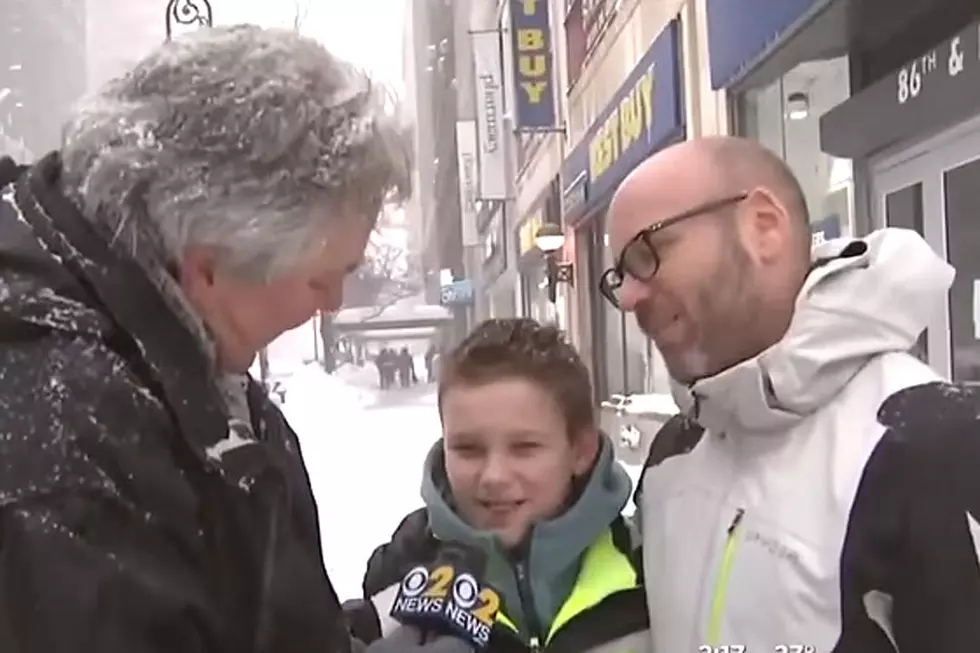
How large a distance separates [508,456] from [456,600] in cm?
20

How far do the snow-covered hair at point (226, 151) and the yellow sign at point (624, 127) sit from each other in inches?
240

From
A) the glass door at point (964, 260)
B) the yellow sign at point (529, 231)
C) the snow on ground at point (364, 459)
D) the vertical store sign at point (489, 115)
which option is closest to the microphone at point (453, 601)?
the glass door at point (964, 260)

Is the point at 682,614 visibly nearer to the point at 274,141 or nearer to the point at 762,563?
the point at 762,563

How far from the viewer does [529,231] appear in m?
15.0

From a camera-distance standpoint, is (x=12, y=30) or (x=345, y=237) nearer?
(x=345, y=237)

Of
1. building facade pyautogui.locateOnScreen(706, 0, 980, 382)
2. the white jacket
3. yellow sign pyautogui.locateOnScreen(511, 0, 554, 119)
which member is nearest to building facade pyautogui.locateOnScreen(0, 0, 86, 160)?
building facade pyautogui.locateOnScreen(706, 0, 980, 382)

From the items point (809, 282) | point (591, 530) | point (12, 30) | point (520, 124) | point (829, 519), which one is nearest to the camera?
point (829, 519)

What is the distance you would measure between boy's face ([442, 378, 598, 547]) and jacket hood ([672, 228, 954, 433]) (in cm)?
28

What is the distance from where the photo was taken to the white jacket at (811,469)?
127 centimetres

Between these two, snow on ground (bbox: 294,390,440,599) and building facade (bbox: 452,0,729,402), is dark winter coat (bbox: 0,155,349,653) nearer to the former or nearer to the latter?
building facade (bbox: 452,0,729,402)

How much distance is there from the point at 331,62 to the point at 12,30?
7823 mm

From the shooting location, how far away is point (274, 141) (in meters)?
1.08

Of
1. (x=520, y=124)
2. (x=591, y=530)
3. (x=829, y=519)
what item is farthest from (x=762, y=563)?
(x=520, y=124)

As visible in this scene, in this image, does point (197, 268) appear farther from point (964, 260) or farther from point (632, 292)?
point (964, 260)
